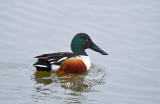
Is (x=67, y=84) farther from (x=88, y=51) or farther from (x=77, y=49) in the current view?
(x=88, y=51)

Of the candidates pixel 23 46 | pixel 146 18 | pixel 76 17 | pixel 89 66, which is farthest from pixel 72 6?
pixel 89 66

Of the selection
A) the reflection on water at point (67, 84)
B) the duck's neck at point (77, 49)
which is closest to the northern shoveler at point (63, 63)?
the reflection on water at point (67, 84)

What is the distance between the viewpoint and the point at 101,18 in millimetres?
14758

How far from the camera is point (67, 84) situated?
998 cm

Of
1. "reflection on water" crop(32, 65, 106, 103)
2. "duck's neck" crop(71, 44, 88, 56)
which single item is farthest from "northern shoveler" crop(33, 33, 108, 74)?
"duck's neck" crop(71, 44, 88, 56)

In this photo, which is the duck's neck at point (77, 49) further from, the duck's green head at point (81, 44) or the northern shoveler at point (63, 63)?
the northern shoveler at point (63, 63)

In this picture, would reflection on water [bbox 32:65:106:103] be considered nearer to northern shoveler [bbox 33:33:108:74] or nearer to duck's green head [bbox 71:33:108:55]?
northern shoveler [bbox 33:33:108:74]

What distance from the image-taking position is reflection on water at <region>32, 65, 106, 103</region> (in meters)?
8.98

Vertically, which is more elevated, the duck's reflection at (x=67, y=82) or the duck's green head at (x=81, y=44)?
the duck's green head at (x=81, y=44)

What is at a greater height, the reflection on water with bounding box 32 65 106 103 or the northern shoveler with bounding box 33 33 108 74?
the northern shoveler with bounding box 33 33 108 74

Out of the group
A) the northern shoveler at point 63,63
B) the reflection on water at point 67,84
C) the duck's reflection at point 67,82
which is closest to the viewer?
the reflection on water at point 67,84

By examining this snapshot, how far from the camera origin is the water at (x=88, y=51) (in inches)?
368

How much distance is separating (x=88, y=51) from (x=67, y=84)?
3176mm

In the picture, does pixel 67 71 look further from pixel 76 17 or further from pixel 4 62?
pixel 76 17
